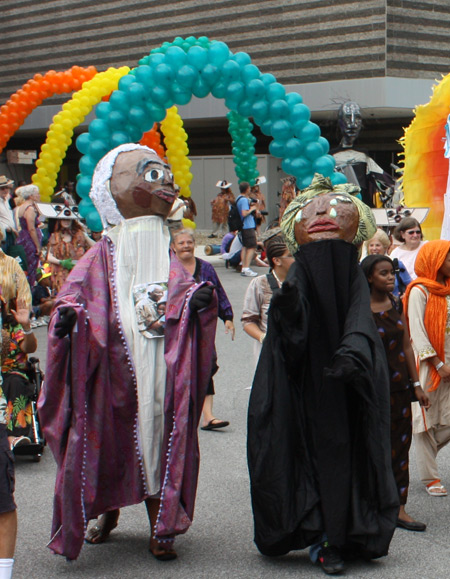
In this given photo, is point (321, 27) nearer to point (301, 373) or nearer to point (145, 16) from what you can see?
point (145, 16)

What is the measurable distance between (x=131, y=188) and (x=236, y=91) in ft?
27.9

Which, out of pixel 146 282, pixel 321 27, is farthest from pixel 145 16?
pixel 146 282

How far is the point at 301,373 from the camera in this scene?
4.34 m

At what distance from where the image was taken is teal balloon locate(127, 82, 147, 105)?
1331cm

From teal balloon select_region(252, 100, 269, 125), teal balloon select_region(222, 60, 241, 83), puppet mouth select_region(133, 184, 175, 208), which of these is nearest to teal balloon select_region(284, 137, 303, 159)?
teal balloon select_region(252, 100, 269, 125)

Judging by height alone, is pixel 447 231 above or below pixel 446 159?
below

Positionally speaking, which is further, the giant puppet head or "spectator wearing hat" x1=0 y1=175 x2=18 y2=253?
"spectator wearing hat" x1=0 y1=175 x2=18 y2=253

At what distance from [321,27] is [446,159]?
17656 mm

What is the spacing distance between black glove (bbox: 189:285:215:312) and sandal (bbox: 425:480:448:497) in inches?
75.8

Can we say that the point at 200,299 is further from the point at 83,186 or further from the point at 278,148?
the point at 83,186

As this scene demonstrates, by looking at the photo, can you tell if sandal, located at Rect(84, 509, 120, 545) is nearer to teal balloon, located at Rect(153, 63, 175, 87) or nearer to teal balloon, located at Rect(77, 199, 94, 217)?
teal balloon, located at Rect(77, 199, 94, 217)

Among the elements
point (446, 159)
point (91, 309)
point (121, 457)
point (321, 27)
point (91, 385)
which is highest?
point (321, 27)

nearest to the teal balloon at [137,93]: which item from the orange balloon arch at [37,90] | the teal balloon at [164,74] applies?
the teal balloon at [164,74]

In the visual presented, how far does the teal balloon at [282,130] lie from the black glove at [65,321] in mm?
9020
